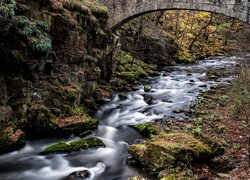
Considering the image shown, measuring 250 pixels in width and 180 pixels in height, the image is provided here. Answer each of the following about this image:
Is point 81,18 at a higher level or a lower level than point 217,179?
higher

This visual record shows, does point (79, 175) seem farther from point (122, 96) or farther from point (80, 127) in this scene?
point (122, 96)

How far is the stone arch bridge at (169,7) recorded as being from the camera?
502 inches

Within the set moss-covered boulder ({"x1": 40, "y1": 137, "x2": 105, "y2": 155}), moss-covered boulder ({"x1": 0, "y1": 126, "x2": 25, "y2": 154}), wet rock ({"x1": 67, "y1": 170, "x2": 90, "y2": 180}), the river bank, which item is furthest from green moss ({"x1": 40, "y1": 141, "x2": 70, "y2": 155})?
the river bank

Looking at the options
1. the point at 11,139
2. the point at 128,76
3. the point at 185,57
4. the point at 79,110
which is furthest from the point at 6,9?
the point at 185,57

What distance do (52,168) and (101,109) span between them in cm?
502

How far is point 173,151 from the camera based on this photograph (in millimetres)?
7074

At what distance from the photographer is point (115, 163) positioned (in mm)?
7941

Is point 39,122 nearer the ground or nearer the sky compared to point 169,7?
nearer the ground

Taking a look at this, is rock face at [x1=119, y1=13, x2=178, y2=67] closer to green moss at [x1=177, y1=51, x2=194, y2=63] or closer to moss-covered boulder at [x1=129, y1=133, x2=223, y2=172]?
green moss at [x1=177, y1=51, x2=194, y2=63]

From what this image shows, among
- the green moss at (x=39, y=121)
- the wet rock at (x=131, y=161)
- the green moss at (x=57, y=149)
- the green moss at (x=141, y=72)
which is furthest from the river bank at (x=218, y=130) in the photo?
the green moss at (x=141, y=72)

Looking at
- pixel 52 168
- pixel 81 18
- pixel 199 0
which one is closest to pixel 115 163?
pixel 52 168

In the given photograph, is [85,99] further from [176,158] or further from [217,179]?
[217,179]

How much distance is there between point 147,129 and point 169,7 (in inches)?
287

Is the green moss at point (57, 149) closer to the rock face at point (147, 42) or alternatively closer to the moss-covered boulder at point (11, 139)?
the moss-covered boulder at point (11, 139)
